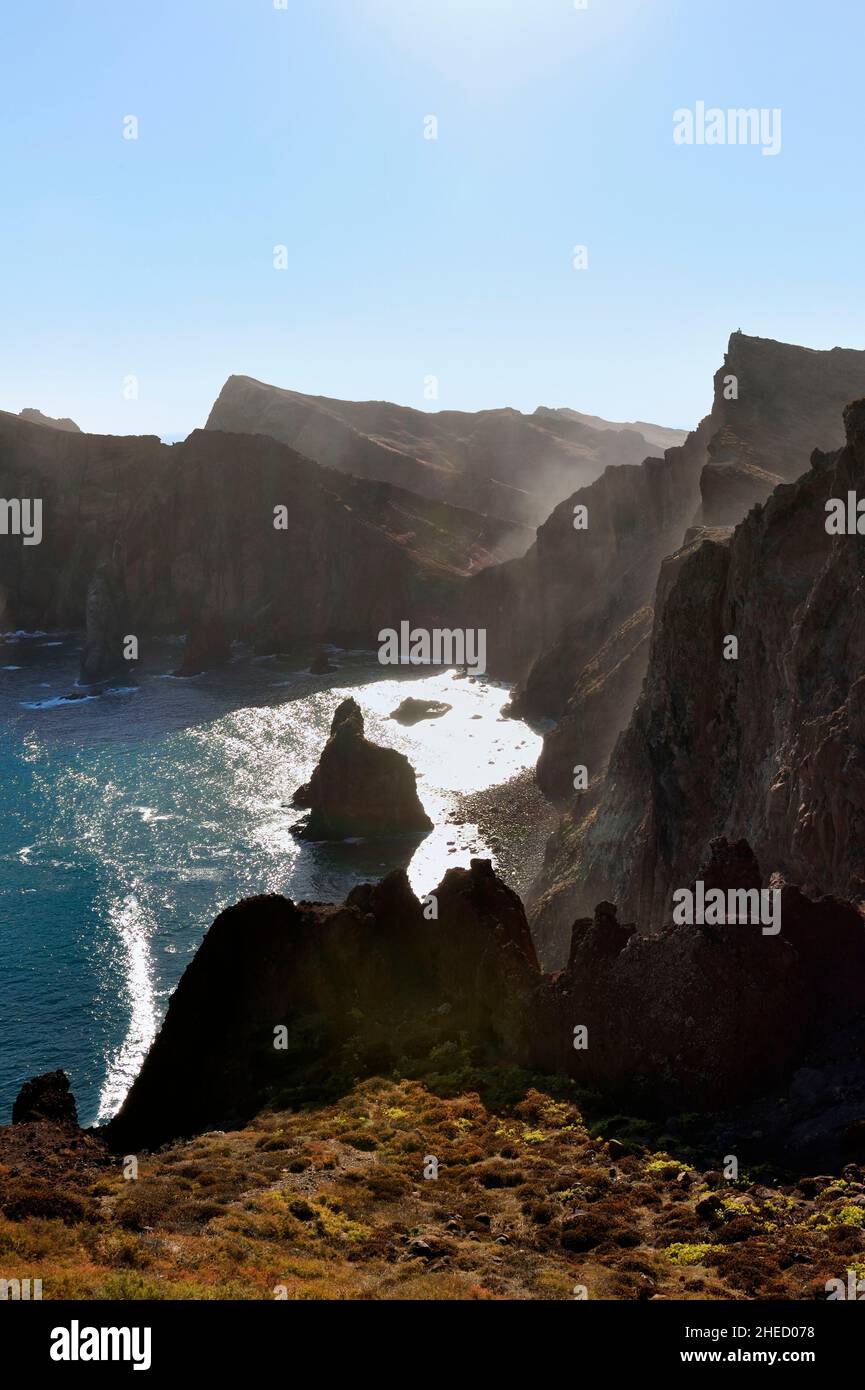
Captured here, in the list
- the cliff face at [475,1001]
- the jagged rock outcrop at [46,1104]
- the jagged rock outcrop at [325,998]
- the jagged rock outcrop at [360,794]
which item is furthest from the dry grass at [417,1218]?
the jagged rock outcrop at [360,794]

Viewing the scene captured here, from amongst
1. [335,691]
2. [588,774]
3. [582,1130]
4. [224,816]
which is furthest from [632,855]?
[335,691]

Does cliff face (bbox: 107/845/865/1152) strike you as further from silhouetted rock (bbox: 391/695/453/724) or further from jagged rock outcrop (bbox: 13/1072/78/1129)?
silhouetted rock (bbox: 391/695/453/724)

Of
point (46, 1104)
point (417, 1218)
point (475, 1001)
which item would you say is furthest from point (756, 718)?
point (46, 1104)

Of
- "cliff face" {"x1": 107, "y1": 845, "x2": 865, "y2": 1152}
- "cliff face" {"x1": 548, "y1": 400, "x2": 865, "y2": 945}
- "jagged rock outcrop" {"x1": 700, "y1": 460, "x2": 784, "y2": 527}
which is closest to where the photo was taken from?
"cliff face" {"x1": 107, "y1": 845, "x2": 865, "y2": 1152}

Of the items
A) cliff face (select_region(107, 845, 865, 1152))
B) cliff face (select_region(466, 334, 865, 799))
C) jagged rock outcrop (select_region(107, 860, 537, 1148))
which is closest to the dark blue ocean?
cliff face (select_region(466, 334, 865, 799))

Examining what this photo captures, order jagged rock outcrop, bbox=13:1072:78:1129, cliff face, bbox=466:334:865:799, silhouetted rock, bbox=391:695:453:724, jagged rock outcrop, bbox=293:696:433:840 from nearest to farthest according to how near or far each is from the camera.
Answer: jagged rock outcrop, bbox=13:1072:78:1129
cliff face, bbox=466:334:865:799
jagged rock outcrop, bbox=293:696:433:840
silhouetted rock, bbox=391:695:453:724

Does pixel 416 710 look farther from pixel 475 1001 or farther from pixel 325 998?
pixel 475 1001
